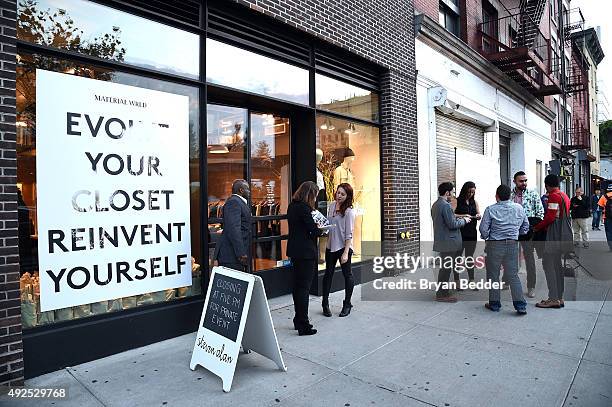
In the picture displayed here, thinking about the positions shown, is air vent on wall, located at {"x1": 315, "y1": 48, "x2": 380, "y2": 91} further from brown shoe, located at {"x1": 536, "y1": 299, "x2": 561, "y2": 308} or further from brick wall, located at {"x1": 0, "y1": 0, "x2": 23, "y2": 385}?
brown shoe, located at {"x1": 536, "y1": 299, "x2": 561, "y2": 308}

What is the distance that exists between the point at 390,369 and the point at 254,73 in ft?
14.8

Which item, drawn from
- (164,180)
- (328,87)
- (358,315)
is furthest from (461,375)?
(328,87)

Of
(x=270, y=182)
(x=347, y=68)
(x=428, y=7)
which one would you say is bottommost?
(x=270, y=182)

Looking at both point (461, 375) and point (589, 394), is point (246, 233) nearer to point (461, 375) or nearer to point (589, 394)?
point (461, 375)

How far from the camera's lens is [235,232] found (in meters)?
4.66

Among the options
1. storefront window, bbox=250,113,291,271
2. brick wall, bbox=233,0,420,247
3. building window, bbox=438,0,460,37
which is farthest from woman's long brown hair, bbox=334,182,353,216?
building window, bbox=438,0,460,37

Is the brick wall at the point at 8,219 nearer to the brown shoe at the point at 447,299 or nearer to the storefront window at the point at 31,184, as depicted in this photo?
the storefront window at the point at 31,184

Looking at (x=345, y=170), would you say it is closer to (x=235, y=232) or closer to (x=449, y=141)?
(x=235, y=232)

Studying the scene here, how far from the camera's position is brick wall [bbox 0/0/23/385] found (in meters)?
3.51

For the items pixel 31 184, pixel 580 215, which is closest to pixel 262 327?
pixel 31 184

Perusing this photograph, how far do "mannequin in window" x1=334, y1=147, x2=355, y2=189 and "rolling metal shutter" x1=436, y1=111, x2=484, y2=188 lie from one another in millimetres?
2962

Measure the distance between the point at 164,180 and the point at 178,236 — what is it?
2.32ft

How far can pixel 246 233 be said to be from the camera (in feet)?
16.0

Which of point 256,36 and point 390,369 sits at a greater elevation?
point 256,36
